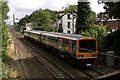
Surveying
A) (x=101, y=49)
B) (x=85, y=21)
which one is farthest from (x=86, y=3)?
(x=101, y=49)

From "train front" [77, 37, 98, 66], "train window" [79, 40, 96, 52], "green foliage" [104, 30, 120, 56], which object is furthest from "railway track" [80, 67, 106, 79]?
"green foliage" [104, 30, 120, 56]

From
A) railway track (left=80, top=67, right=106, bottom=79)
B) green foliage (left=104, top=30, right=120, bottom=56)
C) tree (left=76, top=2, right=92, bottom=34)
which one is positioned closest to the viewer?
railway track (left=80, top=67, right=106, bottom=79)

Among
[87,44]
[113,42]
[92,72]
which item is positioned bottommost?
[92,72]

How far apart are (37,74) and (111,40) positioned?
30.5ft

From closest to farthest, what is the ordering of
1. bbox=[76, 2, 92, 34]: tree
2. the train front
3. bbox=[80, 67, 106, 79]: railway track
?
bbox=[80, 67, 106, 79]: railway track → the train front → bbox=[76, 2, 92, 34]: tree

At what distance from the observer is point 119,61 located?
45.7ft

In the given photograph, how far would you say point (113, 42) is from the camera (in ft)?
53.9

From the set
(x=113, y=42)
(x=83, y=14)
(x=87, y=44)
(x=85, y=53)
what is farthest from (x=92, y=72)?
(x=83, y=14)

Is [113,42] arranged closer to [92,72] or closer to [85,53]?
[85,53]

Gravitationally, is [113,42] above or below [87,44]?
below

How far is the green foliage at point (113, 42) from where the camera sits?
15.1 metres

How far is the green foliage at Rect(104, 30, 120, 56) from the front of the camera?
15.1 metres

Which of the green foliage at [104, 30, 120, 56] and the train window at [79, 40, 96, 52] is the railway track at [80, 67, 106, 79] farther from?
the green foliage at [104, 30, 120, 56]

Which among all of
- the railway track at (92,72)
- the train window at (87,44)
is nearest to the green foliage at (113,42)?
the train window at (87,44)
